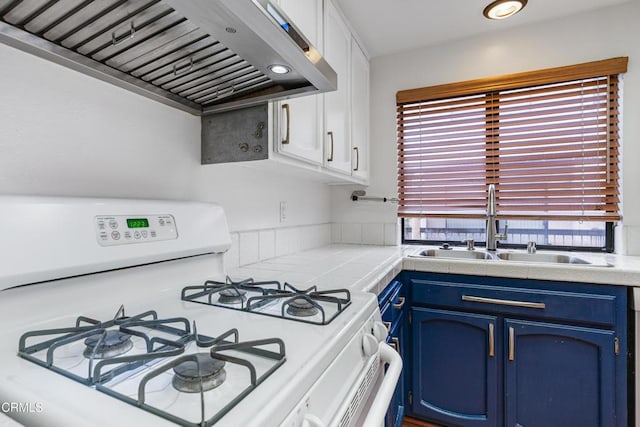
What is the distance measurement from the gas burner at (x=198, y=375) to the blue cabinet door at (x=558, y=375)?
58.2 inches

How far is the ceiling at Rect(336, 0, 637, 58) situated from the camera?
174cm

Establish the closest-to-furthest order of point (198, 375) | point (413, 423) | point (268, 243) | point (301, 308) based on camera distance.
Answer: point (198, 375)
point (301, 308)
point (268, 243)
point (413, 423)

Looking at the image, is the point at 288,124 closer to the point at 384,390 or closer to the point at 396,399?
the point at 384,390

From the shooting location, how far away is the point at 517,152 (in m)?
1.98

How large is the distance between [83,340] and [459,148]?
2135mm

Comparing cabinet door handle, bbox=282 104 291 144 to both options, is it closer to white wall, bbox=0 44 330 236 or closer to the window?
white wall, bbox=0 44 330 236

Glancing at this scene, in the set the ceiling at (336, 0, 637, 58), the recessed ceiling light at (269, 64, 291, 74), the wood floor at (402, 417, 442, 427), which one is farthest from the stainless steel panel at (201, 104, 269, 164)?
the wood floor at (402, 417, 442, 427)

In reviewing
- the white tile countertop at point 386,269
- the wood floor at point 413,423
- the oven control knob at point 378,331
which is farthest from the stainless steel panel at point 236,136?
the wood floor at point 413,423

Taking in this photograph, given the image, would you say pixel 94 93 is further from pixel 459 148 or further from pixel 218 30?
pixel 459 148

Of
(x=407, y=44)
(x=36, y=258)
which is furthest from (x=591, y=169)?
(x=36, y=258)

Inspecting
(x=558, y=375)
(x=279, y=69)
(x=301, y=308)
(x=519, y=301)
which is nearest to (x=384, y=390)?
(x=301, y=308)

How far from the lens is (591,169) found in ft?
6.02

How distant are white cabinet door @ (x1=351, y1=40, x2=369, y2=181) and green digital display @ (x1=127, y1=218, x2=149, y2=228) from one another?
4.12ft

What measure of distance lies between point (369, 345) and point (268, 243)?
0.93 m
